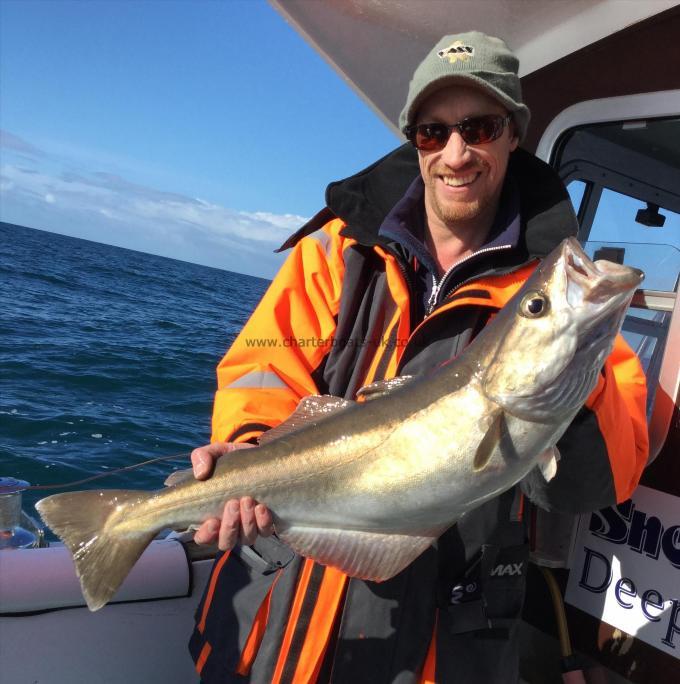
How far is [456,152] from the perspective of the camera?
3.12 meters

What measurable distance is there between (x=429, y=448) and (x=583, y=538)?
2122 millimetres

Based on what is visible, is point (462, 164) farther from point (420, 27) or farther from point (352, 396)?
point (420, 27)

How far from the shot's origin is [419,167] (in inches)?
141

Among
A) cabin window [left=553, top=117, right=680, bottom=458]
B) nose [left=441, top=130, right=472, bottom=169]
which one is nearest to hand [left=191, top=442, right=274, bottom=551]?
nose [left=441, top=130, right=472, bottom=169]

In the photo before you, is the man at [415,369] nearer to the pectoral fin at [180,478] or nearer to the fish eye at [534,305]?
the pectoral fin at [180,478]

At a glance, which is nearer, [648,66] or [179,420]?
[648,66]

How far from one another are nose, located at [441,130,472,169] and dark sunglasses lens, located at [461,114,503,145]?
34 millimetres

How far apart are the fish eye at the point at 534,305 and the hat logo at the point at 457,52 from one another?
1.52 m

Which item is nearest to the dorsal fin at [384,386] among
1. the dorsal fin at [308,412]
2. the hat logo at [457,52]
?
the dorsal fin at [308,412]

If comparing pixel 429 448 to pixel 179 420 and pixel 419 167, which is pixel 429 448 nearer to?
pixel 419 167

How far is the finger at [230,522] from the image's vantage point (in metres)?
2.58

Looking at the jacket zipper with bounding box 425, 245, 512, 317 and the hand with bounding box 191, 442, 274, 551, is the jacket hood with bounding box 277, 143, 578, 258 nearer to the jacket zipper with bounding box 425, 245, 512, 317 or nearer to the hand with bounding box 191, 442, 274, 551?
the jacket zipper with bounding box 425, 245, 512, 317

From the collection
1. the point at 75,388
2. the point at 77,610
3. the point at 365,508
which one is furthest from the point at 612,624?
the point at 75,388

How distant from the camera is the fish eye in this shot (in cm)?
203
